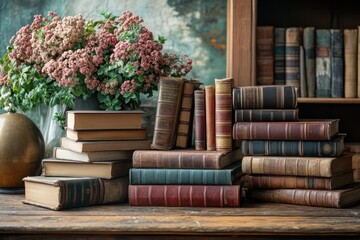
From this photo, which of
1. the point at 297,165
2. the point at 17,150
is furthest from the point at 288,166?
the point at 17,150

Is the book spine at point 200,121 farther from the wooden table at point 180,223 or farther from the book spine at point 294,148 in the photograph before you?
the wooden table at point 180,223

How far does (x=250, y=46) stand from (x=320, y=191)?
2.74 ft

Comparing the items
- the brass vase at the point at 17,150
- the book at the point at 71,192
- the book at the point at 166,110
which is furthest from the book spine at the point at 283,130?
the brass vase at the point at 17,150

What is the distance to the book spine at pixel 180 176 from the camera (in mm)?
2160

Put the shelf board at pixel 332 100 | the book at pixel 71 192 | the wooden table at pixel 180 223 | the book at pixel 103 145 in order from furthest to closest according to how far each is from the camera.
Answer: the shelf board at pixel 332 100 < the book at pixel 103 145 < the book at pixel 71 192 < the wooden table at pixel 180 223

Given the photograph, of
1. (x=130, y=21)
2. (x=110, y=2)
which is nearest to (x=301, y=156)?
(x=130, y=21)

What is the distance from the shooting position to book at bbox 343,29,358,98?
2.81 metres

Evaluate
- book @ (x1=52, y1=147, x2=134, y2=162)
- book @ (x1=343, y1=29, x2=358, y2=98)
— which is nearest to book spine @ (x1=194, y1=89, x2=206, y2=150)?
book @ (x1=52, y1=147, x2=134, y2=162)

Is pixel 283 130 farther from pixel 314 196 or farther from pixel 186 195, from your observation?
pixel 186 195

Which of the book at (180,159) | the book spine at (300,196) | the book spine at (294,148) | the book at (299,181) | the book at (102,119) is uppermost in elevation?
the book at (102,119)

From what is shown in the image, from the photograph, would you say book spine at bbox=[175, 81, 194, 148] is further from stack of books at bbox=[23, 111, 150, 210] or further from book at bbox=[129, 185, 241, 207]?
book at bbox=[129, 185, 241, 207]

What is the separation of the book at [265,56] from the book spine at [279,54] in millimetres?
18

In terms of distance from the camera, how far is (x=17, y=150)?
2.41 meters

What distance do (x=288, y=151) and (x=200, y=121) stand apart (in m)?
0.32
